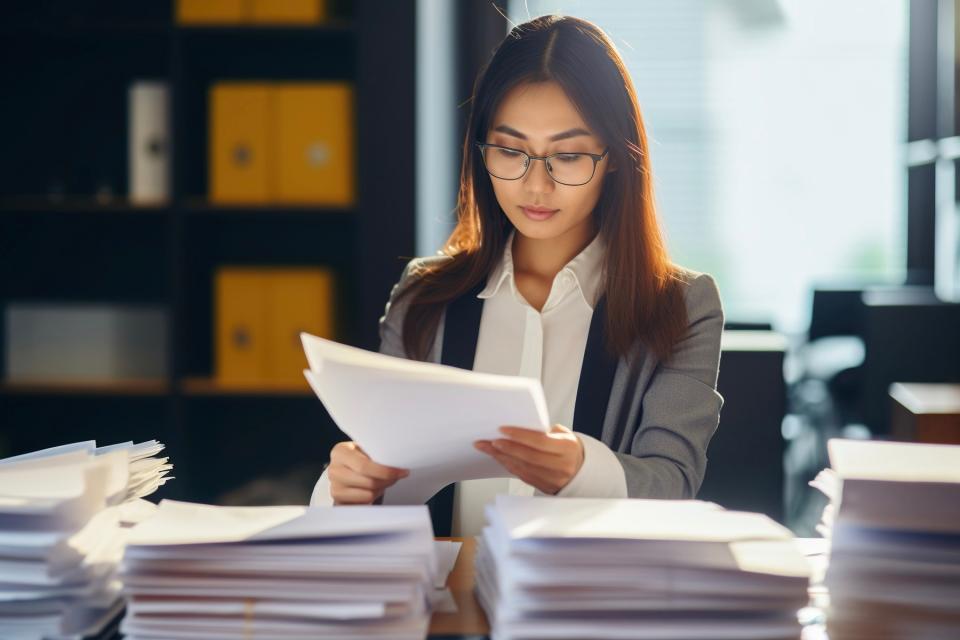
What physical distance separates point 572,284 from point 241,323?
1.73m

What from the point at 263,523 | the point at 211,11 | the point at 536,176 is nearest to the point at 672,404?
the point at 536,176

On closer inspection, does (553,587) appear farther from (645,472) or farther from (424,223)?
(424,223)

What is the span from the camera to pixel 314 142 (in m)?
3.05

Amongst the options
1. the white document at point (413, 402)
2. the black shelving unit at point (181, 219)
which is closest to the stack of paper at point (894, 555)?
the white document at point (413, 402)

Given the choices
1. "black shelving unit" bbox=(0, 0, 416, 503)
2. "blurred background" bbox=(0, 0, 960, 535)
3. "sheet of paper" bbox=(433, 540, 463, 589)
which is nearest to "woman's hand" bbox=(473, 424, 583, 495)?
"sheet of paper" bbox=(433, 540, 463, 589)

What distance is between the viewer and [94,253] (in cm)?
336

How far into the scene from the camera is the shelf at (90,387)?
3.11m

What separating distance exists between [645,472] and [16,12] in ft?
9.53

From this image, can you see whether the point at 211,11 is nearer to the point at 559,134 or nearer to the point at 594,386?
the point at 559,134

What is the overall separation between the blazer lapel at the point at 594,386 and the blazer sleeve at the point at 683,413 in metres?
0.06

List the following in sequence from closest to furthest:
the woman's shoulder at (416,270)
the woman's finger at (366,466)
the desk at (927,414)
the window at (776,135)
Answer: the woman's finger at (366,466) < the woman's shoulder at (416,270) < the desk at (927,414) < the window at (776,135)

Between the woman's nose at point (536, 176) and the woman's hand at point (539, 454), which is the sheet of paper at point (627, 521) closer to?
the woman's hand at point (539, 454)

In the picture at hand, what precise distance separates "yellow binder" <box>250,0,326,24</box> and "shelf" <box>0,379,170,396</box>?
117 cm

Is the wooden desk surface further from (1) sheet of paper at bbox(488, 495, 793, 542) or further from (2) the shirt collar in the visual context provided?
(2) the shirt collar
